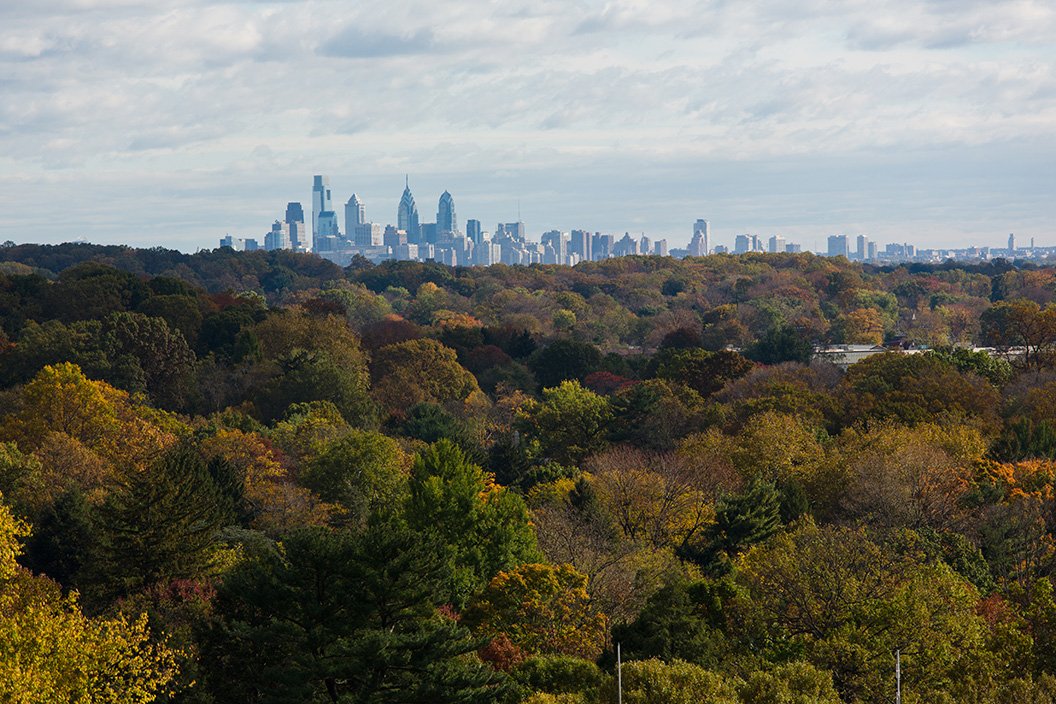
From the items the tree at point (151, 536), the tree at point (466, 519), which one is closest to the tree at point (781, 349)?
the tree at point (466, 519)

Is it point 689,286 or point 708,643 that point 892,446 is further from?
point 689,286

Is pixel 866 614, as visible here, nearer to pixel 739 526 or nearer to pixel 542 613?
pixel 542 613

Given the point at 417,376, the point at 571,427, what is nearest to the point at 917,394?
the point at 571,427

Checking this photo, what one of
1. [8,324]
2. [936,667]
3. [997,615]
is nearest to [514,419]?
[8,324]

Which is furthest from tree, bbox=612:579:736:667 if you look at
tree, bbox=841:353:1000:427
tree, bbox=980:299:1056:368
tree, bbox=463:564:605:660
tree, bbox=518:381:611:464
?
tree, bbox=980:299:1056:368

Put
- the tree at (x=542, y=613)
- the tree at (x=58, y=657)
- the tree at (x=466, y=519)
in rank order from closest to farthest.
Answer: the tree at (x=58, y=657) < the tree at (x=542, y=613) < the tree at (x=466, y=519)

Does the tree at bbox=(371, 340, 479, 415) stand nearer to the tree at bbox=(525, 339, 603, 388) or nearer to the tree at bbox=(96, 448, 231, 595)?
the tree at bbox=(525, 339, 603, 388)

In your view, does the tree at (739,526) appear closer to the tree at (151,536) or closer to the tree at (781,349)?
the tree at (151,536)
